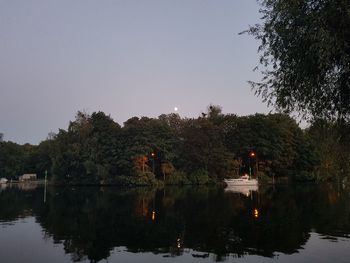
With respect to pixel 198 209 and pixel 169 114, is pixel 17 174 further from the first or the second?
Answer: pixel 198 209

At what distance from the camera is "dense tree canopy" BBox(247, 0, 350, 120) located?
39.7 ft

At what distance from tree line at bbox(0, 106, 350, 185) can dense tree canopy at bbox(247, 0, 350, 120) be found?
75.9 meters

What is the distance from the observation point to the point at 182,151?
95.1 meters

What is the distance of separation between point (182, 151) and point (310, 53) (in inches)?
3271

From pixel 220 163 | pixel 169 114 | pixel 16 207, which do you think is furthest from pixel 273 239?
pixel 169 114

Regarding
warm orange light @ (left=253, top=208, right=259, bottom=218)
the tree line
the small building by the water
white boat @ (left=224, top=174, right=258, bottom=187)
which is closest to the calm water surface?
warm orange light @ (left=253, top=208, right=259, bottom=218)

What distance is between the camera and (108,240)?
24203 mm

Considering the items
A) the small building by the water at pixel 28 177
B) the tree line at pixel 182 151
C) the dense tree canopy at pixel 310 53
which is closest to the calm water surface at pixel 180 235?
the dense tree canopy at pixel 310 53

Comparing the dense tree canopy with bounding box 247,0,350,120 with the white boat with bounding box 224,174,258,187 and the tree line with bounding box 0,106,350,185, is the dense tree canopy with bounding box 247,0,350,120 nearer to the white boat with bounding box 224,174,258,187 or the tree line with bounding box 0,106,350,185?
the white boat with bounding box 224,174,258,187

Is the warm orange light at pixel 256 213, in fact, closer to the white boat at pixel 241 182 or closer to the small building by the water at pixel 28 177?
the white boat at pixel 241 182

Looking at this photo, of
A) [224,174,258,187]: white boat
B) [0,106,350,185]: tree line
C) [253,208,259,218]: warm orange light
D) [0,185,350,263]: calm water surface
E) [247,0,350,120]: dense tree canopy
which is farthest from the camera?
[0,106,350,185]: tree line

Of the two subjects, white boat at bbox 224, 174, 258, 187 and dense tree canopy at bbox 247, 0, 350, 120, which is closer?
dense tree canopy at bbox 247, 0, 350, 120

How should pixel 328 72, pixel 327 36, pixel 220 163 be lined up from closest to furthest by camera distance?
pixel 327 36, pixel 328 72, pixel 220 163

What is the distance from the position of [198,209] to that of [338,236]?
1661 centimetres
